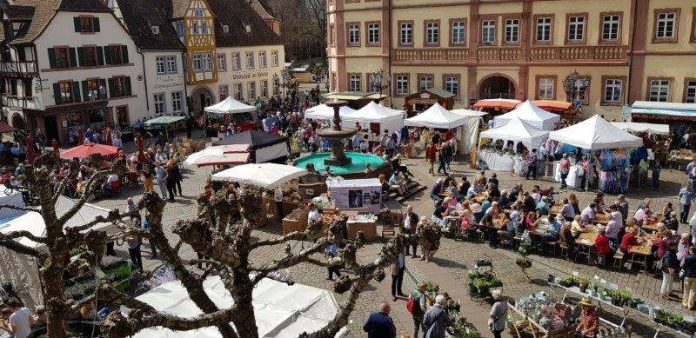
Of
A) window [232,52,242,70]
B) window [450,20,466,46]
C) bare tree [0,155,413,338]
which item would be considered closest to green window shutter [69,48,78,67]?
window [232,52,242,70]

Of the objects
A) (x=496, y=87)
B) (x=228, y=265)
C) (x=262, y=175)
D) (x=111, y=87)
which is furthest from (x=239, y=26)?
(x=228, y=265)

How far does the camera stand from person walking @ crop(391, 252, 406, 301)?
13.0 metres

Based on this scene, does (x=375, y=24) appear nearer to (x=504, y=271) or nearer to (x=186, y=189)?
(x=186, y=189)

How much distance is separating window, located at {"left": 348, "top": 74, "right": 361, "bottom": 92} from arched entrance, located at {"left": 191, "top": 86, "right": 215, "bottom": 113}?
42.0ft

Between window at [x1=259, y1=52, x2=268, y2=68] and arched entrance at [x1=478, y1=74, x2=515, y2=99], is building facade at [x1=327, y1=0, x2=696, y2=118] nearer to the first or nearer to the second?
arched entrance at [x1=478, y1=74, x2=515, y2=99]

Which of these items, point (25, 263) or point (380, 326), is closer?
point (380, 326)

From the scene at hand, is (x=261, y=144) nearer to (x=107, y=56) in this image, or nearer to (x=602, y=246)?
(x=602, y=246)

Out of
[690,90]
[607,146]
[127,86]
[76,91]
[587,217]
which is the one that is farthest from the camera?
[127,86]

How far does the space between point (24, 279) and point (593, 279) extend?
1277 cm

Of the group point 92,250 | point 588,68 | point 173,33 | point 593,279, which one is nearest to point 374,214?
point 593,279

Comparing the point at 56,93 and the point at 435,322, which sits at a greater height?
the point at 56,93

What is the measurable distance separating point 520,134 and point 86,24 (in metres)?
28.2

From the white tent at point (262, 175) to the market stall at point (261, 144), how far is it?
4.82m

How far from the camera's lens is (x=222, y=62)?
160 feet
